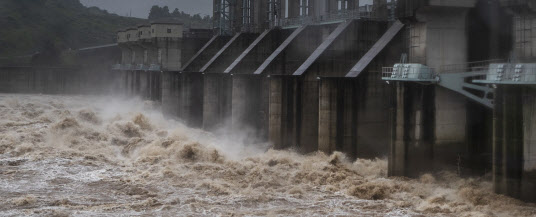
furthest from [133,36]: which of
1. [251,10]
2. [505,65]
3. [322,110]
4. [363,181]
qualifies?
[505,65]

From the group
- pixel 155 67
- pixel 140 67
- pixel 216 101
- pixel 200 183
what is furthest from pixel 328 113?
pixel 140 67

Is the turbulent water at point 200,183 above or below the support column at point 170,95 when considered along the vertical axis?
below

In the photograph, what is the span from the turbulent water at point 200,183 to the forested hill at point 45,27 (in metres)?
74.2

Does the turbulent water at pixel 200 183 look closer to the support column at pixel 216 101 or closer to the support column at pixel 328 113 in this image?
the support column at pixel 328 113

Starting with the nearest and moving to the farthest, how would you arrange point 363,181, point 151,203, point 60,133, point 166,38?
1. point 151,203
2. point 363,181
3. point 60,133
4. point 166,38

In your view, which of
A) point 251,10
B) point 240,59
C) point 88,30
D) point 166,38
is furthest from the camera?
point 88,30

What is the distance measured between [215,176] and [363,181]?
552 centimetres

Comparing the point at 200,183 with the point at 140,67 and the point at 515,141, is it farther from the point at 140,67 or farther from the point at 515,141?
the point at 140,67

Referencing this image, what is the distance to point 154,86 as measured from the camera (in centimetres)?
5347

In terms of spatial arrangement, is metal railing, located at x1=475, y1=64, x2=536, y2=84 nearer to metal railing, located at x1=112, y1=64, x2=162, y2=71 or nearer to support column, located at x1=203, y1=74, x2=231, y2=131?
support column, located at x1=203, y1=74, x2=231, y2=131

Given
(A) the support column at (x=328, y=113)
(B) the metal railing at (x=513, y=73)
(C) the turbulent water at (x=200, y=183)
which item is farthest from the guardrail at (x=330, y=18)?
(B) the metal railing at (x=513, y=73)

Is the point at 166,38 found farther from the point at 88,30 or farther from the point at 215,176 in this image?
the point at 88,30

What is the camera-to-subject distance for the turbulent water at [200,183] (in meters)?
19.1

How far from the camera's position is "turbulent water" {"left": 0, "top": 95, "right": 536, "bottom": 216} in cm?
1909
